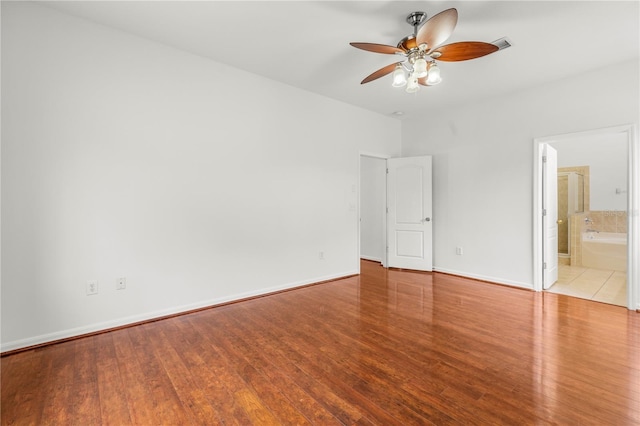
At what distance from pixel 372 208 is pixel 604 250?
4.25 metres

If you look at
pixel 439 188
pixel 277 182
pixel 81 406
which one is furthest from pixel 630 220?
pixel 81 406

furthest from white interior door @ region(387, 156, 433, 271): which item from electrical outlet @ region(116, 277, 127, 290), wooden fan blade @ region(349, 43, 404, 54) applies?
electrical outlet @ region(116, 277, 127, 290)

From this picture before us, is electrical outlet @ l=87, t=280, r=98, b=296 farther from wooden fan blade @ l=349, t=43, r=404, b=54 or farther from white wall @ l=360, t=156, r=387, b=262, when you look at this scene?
white wall @ l=360, t=156, r=387, b=262

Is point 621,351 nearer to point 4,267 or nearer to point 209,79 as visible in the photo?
point 209,79

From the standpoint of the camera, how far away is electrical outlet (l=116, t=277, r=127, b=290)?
2799 mm

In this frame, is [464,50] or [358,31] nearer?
[464,50]

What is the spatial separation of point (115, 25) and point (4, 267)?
233cm

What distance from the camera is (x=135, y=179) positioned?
2.88m

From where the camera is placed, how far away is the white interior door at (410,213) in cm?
507

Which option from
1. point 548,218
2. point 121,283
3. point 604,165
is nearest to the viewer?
point 121,283

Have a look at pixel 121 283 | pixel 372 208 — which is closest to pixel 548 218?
pixel 372 208

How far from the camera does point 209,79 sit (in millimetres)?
3344

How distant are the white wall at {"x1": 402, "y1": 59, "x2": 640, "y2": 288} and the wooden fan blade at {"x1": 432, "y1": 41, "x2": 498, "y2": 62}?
226cm

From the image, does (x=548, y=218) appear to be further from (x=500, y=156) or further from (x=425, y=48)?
(x=425, y=48)
